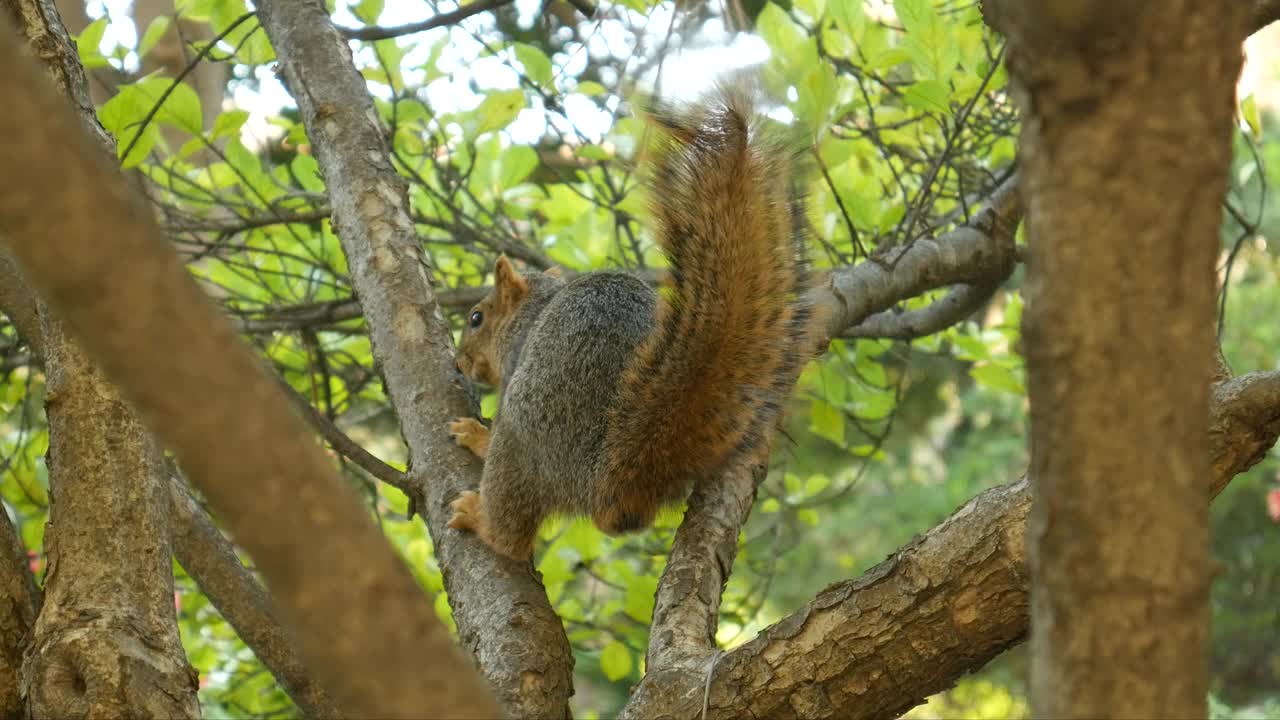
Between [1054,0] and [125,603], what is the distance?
3.60ft

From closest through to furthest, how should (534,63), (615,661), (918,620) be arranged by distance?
(918,620), (534,63), (615,661)

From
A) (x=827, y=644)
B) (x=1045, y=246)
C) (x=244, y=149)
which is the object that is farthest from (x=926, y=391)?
(x=1045, y=246)

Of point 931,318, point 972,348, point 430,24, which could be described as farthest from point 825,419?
point 430,24

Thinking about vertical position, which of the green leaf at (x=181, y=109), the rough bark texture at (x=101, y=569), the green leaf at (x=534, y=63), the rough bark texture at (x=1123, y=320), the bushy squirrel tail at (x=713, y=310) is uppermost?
the green leaf at (x=534, y=63)

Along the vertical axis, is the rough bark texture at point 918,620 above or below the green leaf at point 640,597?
below

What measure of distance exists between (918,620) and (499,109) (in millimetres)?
1560

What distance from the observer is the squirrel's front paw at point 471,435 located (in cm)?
213

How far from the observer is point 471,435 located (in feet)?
7.32

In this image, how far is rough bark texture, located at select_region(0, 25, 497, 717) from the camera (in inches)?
24.0

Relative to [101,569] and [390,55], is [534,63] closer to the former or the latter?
[390,55]

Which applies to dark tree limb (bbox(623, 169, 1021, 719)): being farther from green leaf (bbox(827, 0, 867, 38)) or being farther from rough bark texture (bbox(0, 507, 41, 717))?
rough bark texture (bbox(0, 507, 41, 717))

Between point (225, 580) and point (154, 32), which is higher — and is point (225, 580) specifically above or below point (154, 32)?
below

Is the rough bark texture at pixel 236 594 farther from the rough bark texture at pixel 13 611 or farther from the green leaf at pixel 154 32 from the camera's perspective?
the green leaf at pixel 154 32

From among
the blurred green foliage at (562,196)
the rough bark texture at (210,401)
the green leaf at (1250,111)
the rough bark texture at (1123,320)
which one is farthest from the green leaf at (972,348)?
the rough bark texture at (210,401)
